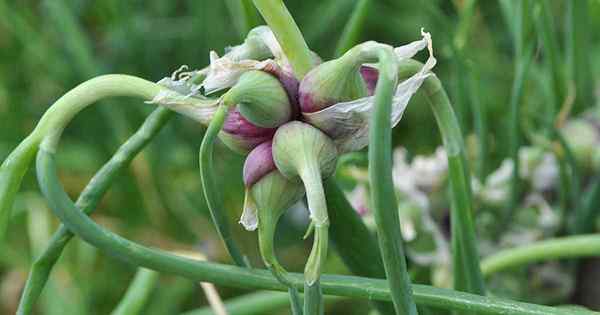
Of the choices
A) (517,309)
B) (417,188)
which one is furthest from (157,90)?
(417,188)

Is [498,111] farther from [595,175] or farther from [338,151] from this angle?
[338,151]

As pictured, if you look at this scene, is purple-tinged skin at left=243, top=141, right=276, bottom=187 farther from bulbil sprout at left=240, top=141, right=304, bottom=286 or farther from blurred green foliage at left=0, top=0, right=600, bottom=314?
blurred green foliage at left=0, top=0, right=600, bottom=314

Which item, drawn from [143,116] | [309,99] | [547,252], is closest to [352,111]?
[309,99]

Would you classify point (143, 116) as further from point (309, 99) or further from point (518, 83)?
point (309, 99)

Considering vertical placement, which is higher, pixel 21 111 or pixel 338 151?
pixel 338 151

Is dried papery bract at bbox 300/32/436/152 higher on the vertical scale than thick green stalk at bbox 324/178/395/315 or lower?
higher

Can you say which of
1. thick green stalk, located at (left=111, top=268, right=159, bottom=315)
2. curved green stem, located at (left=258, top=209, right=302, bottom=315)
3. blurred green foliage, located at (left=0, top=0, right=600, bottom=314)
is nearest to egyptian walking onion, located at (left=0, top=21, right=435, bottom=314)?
curved green stem, located at (left=258, top=209, right=302, bottom=315)
